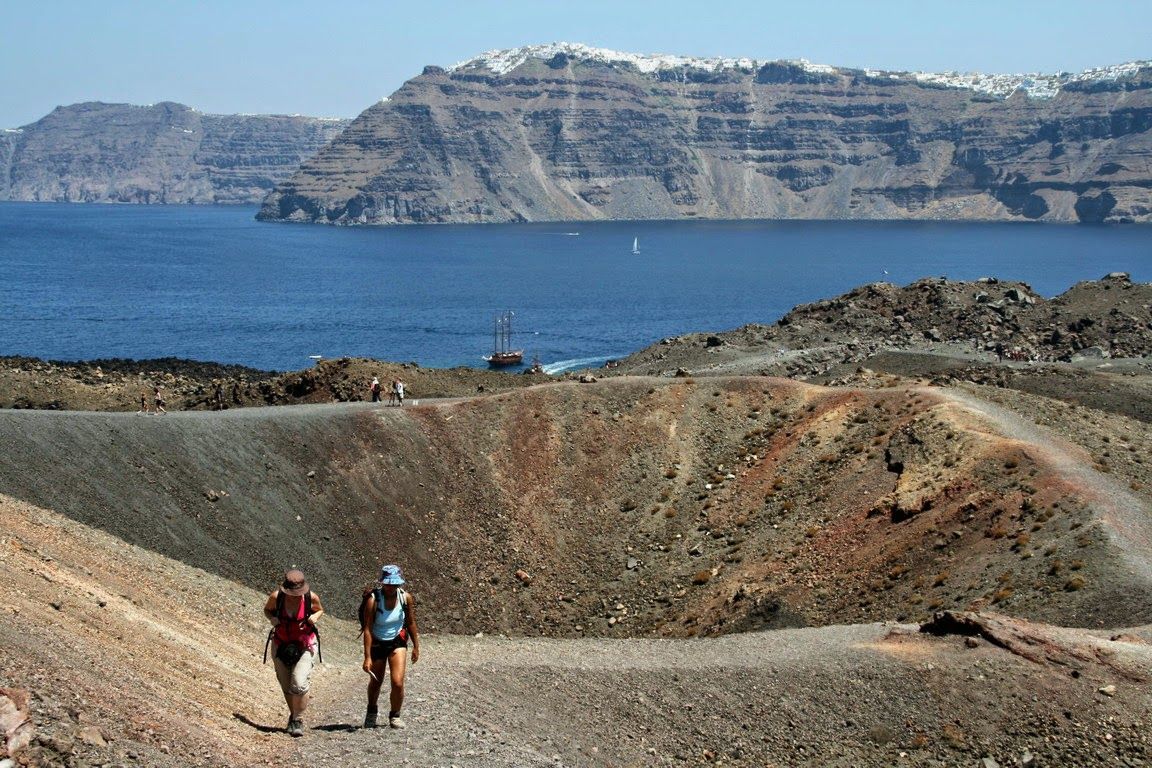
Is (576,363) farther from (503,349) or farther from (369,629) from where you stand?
(369,629)

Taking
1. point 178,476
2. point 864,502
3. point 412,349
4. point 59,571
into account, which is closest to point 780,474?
point 864,502

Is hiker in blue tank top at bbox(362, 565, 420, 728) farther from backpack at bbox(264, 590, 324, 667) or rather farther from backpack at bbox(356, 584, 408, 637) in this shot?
backpack at bbox(264, 590, 324, 667)

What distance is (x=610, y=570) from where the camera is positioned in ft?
150

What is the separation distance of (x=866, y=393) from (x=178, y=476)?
2813 cm

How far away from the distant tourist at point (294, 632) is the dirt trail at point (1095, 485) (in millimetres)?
24598

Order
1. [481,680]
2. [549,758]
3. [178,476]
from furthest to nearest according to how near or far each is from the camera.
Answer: [178,476] < [481,680] < [549,758]

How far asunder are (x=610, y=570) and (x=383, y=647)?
26.5 metres

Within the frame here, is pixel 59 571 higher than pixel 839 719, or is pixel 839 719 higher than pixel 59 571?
pixel 59 571

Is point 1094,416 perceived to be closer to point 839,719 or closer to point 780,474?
point 780,474

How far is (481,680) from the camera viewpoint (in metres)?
25.4

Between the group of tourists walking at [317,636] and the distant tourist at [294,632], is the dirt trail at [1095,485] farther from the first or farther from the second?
the distant tourist at [294,632]

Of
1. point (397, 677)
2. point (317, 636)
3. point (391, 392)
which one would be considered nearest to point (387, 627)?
point (397, 677)

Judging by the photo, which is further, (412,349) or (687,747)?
(412,349)

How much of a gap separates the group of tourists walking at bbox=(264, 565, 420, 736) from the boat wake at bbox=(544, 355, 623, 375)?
10073cm
